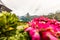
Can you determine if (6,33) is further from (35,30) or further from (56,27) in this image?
(56,27)

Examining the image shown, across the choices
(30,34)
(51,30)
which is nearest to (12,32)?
(30,34)

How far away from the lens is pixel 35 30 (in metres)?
1.21

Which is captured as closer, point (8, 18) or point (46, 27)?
point (46, 27)

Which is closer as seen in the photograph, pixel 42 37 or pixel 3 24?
pixel 42 37

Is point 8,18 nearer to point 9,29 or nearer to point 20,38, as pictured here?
point 9,29

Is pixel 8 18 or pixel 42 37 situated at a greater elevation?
pixel 8 18

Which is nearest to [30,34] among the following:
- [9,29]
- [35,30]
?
[35,30]

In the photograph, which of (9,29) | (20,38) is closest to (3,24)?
(9,29)

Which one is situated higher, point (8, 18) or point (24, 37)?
point (8, 18)

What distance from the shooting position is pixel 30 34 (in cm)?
123

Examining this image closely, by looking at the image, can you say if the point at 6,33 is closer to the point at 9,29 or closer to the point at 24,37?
the point at 9,29

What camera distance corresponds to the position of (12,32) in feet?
4.27

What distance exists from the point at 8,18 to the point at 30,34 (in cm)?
23

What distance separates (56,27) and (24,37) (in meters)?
0.24
